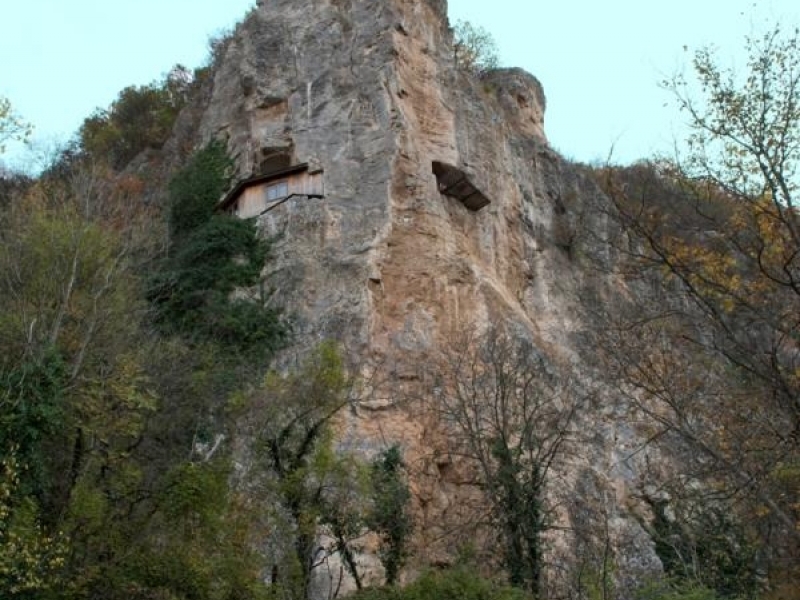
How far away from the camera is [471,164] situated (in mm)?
28734

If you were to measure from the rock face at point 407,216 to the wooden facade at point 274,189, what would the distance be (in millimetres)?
327

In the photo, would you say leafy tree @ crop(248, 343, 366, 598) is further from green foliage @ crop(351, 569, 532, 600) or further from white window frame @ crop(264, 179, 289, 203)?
white window frame @ crop(264, 179, 289, 203)

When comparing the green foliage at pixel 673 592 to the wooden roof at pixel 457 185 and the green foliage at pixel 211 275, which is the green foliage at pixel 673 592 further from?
the wooden roof at pixel 457 185

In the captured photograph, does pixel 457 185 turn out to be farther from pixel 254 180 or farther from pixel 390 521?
pixel 390 521

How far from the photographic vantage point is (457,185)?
28.3 m

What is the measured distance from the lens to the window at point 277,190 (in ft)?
89.3

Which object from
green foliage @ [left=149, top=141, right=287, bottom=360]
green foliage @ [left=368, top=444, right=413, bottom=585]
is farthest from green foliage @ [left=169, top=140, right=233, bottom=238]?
green foliage @ [left=368, top=444, right=413, bottom=585]

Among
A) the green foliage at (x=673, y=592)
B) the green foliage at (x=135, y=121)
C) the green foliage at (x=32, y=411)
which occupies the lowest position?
the green foliage at (x=673, y=592)

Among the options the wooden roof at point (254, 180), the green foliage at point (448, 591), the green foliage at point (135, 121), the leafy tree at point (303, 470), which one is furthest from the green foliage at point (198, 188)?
the green foliage at point (448, 591)

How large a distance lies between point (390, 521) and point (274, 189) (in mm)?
12133

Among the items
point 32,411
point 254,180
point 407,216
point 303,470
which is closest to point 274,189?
point 254,180

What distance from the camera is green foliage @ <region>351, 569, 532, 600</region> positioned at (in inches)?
613

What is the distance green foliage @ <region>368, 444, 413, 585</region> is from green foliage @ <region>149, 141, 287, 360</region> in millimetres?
6155

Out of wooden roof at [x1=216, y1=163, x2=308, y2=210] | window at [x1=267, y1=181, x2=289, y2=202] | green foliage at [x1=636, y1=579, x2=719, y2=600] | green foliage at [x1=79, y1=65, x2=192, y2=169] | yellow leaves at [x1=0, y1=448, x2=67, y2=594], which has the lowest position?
green foliage at [x1=636, y1=579, x2=719, y2=600]
